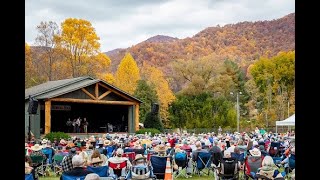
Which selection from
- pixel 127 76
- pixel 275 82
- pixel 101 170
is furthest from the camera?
pixel 275 82

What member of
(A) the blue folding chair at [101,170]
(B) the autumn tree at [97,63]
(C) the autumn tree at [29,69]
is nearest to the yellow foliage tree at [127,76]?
(B) the autumn tree at [97,63]

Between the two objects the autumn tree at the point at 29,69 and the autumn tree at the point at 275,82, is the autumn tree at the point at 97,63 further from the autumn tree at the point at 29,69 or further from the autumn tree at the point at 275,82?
the autumn tree at the point at 275,82

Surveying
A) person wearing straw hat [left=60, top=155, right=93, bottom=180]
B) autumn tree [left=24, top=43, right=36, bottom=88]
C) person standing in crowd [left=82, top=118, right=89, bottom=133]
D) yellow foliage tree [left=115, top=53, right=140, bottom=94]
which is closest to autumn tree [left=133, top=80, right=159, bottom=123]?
yellow foliage tree [left=115, top=53, right=140, bottom=94]

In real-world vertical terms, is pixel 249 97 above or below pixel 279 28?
below

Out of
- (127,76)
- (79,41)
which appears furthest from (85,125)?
(79,41)

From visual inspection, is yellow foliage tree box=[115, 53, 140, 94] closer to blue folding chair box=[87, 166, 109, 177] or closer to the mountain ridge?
the mountain ridge

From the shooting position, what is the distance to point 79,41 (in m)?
50.3

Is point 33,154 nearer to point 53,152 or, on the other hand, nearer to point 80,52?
point 53,152

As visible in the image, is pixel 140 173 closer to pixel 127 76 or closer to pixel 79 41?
pixel 127 76
